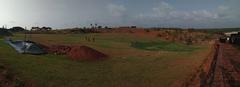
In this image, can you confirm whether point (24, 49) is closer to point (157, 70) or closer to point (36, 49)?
point (36, 49)

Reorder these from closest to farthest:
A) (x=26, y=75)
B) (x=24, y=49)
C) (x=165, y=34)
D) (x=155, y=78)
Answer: (x=26, y=75) → (x=155, y=78) → (x=24, y=49) → (x=165, y=34)

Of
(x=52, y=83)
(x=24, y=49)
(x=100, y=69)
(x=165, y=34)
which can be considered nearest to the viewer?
(x=52, y=83)

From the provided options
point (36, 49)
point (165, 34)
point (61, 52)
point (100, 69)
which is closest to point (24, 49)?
point (36, 49)

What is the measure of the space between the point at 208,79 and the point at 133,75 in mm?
5216

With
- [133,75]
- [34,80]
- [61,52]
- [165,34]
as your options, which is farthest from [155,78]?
[165,34]

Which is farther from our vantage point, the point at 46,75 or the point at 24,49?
the point at 24,49

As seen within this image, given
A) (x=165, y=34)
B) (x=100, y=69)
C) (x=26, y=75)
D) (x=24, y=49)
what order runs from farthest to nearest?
1. (x=165, y=34)
2. (x=24, y=49)
3. (x=100, y=69)
4. (x=26, y=75)

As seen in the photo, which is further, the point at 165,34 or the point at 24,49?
the point at 165,34

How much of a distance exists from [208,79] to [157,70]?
21.7 feet

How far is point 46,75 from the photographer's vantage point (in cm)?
2302

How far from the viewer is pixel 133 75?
2477 centimetres

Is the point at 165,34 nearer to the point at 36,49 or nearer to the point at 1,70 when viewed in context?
the point at 36,49

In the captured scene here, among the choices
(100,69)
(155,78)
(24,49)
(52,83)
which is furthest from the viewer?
(24,49)

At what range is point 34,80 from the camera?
21.1m
